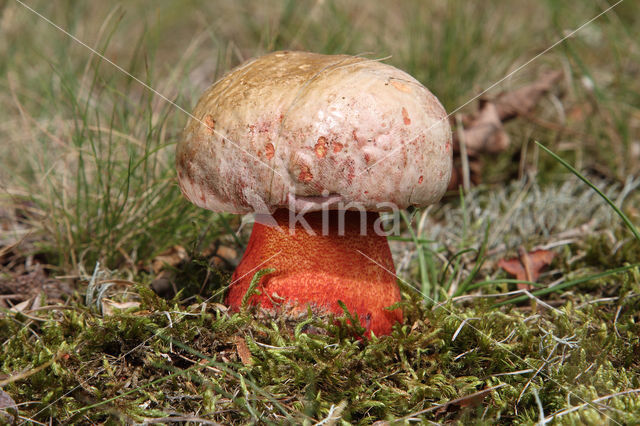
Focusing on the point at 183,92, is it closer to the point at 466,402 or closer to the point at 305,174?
the point at 305,174

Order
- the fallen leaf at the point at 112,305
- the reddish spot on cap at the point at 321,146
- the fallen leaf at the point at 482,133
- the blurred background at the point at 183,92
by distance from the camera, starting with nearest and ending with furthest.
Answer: the reddish spot on cap at the point at 321,146 → the fallen leaf at the point at 112,305 → the blurred background at the point at 183,92 → the fallen leaf at the point at 482,133

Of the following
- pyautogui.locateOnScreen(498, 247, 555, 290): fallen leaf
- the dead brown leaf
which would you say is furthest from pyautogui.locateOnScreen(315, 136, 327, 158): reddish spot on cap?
pyautogui.locateOnScreen(498, 247, 555, 290): fallen leaf

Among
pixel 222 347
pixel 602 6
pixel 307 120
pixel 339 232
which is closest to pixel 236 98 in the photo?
pixel 307 120

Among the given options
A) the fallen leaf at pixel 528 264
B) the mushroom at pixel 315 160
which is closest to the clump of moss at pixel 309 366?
the mushroom at pixel 315 160

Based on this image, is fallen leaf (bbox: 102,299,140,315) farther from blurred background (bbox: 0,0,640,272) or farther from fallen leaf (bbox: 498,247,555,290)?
fallen leaf (bbox: 498,247,555,290)

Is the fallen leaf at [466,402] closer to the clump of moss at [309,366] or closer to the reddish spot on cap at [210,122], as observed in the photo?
the clump of moss at [309,366]

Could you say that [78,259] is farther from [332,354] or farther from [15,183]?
[332,354]
